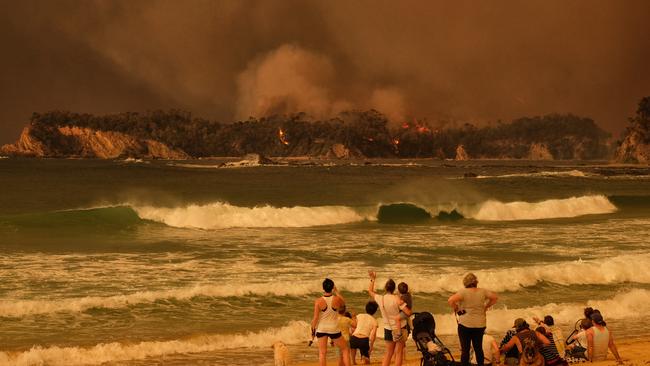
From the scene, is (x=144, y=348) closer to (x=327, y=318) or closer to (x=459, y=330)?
(x=327, y=318)

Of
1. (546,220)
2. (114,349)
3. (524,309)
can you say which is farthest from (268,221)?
(114,349)

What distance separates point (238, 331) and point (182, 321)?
1.47 meters

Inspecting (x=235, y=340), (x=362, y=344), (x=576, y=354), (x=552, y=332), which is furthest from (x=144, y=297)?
(x=576, y=354)

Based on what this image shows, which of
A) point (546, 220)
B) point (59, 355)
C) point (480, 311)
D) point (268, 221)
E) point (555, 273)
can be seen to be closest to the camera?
point (480, 311)

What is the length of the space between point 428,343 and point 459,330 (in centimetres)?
63

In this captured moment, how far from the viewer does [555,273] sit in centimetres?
2077

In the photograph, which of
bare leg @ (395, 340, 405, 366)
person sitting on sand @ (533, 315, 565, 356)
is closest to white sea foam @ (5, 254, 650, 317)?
person sitting on sand @ (533, 315, 565, 356)

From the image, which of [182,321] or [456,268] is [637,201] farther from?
[182,321]

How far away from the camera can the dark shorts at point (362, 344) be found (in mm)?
11953

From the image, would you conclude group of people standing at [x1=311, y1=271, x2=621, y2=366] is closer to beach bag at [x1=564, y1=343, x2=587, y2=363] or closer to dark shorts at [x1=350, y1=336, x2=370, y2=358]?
dark shorts at [x1=350, y1=336, x2=370, y2=358]

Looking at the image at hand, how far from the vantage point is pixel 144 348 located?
13016 mm

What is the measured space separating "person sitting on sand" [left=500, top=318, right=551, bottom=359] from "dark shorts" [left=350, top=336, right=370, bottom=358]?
211cm

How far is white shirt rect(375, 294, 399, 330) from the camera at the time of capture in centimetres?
1066

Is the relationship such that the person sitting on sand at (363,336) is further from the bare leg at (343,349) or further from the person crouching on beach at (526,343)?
the person crouching on beach at (526,343)
